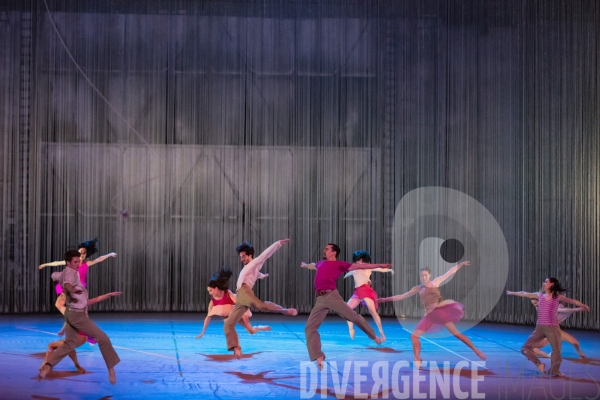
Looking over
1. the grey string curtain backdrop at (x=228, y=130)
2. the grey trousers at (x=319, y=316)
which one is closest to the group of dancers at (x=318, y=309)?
the grey trousers at (x=319, y=316)

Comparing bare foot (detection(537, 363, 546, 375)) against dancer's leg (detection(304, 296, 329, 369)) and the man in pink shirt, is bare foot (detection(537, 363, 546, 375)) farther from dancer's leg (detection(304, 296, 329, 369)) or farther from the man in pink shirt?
dancer's leg (detection(304, 296, 329, 369))

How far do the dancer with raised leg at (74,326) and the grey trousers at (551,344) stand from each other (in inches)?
182

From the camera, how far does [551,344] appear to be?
8.90 metres

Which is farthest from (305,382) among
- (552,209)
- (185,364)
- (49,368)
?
(552,209)

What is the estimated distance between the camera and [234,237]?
678 inches

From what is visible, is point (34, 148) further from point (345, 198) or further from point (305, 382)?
point (305, 382)

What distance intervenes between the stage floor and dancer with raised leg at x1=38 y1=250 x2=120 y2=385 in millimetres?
238

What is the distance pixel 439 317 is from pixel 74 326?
4458mm

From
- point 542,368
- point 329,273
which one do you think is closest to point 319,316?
point 329,273

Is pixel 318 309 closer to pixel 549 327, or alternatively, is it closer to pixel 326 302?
pixel 326 302

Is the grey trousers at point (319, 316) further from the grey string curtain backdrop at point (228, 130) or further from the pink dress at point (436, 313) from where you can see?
the grey string curtain backdrop at point (228, 130)

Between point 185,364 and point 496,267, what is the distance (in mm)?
8654

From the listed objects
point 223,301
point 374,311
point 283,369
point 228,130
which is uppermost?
point 228,130

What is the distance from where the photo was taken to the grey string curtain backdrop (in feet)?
54.7
